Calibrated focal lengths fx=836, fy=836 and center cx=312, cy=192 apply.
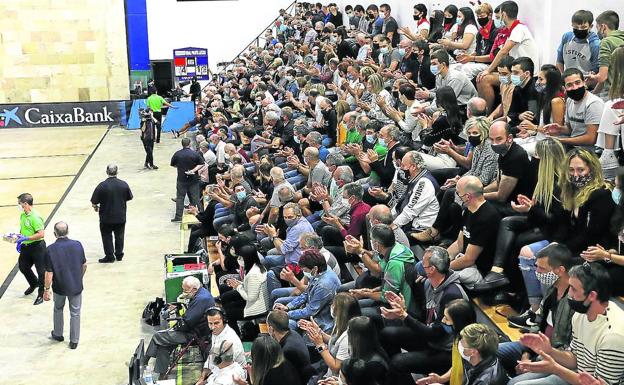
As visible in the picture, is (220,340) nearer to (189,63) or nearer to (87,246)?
(87,246)

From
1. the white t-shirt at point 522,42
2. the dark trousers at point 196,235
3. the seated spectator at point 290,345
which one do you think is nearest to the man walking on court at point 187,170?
the dark trousers at point 196,235

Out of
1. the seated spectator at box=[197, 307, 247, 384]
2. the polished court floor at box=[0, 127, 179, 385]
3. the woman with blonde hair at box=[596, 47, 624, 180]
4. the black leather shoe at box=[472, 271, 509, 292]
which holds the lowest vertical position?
the polished court floor at box=[0, 127, 179, 385]

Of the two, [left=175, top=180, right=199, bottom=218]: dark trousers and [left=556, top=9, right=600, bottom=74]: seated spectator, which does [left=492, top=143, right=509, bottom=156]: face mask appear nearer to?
[left=556, top=9, right=600, bottom=74]: seated spectator

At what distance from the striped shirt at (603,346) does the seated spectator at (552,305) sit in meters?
0.31

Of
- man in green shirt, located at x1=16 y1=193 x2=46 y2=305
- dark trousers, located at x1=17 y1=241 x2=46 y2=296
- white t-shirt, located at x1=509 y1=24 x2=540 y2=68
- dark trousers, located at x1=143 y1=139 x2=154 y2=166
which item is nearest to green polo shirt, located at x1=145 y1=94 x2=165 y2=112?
dark trousers, located at x1=143 y1=139 x2=154 y2=166

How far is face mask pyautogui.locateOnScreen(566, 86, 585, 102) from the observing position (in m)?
6.89

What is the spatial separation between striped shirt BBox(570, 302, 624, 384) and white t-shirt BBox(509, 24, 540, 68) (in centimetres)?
519

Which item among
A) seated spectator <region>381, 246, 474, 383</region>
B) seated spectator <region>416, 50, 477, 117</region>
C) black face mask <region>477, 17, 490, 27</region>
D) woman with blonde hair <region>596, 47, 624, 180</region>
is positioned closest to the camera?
seated spectator <region>381, 246, 474, 383</region>

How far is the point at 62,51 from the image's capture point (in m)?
26.8

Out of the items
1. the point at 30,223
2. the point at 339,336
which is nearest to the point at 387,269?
the point at 339,336

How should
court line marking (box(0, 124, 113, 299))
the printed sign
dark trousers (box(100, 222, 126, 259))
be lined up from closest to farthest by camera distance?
court line marking (box(0, 124, 113, 299))
dark trousers (box(100, 222, 126, 259))
the printed sign

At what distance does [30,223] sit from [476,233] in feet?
21.6

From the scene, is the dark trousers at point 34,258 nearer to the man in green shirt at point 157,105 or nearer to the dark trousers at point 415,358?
the dark trousers at point 415,358

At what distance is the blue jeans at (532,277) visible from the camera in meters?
6.04
